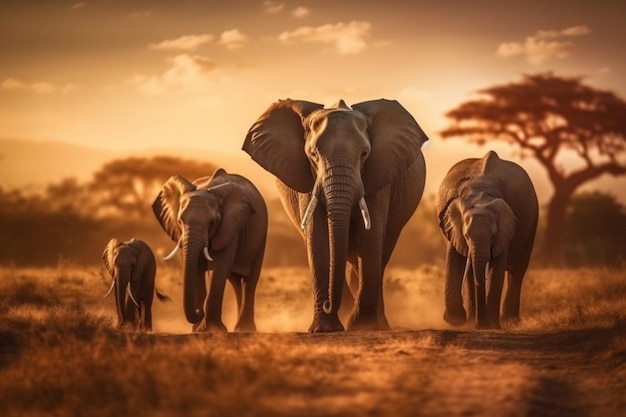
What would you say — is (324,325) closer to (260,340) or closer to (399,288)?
(260,340)

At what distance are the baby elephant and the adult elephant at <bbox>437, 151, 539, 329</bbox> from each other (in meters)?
5.01

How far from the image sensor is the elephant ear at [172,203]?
17938 millimetres

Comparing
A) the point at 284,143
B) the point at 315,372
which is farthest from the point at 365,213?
the point at 315,372

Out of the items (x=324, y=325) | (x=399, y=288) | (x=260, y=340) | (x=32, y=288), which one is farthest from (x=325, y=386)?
(x=399, y=288)

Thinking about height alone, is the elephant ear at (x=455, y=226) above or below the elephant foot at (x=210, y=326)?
above

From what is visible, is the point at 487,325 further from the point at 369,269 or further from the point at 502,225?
the point at 369,269

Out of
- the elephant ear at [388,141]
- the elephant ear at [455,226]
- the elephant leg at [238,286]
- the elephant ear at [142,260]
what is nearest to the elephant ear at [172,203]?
the elephant ear at [142,260]

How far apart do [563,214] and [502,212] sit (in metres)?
24.8

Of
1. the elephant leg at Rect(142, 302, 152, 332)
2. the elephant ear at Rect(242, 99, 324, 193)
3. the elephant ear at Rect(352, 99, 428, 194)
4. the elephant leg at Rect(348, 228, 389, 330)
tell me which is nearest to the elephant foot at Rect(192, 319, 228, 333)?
the elephant leg at Rect(348, 228, 389, 330)

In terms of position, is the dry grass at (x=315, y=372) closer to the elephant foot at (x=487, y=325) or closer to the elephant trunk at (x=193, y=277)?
the elephant foot at (x=487, y=325)

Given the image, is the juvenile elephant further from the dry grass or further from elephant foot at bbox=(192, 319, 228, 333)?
the dry grass

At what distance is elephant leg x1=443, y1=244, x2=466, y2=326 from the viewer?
59.0ft

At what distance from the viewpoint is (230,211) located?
17.5 metres

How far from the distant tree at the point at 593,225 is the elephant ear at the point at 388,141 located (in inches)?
1281
